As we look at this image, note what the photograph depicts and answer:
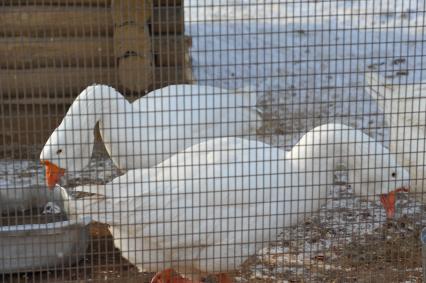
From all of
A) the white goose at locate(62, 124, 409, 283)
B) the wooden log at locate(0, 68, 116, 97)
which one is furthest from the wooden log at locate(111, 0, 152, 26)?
the white goose at locate(62, 124, 409, 283)

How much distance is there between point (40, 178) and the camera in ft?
21.4

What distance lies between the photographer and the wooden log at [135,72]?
6711 millimetres

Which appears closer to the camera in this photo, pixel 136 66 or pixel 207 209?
pixel 207 209

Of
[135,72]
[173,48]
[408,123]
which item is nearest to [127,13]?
[135,72]

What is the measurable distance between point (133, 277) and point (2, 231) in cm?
85

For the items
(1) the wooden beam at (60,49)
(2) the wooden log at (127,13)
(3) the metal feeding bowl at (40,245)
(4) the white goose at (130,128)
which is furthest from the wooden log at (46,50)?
(3) the metal feeding bowl at (40,245)

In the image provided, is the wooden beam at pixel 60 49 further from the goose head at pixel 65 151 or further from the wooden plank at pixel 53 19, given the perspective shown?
the goose head at pixel 65 151

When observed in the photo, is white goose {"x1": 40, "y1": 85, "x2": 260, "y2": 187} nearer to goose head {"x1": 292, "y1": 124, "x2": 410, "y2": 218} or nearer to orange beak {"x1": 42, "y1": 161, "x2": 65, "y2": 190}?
orange beak {"x1": 42, "y1": 161, "x2": 65, "y2": 190}

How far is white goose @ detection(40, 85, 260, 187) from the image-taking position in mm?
4566

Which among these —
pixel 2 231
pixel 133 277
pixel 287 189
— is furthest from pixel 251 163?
pixel 2 231

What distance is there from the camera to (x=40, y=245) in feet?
16.4

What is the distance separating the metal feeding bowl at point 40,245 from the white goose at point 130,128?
1.19 feet

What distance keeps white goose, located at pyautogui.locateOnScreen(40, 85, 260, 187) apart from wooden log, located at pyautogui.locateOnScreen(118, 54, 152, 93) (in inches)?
45.4

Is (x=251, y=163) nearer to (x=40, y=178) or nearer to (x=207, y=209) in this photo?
(x=207, y=209)
